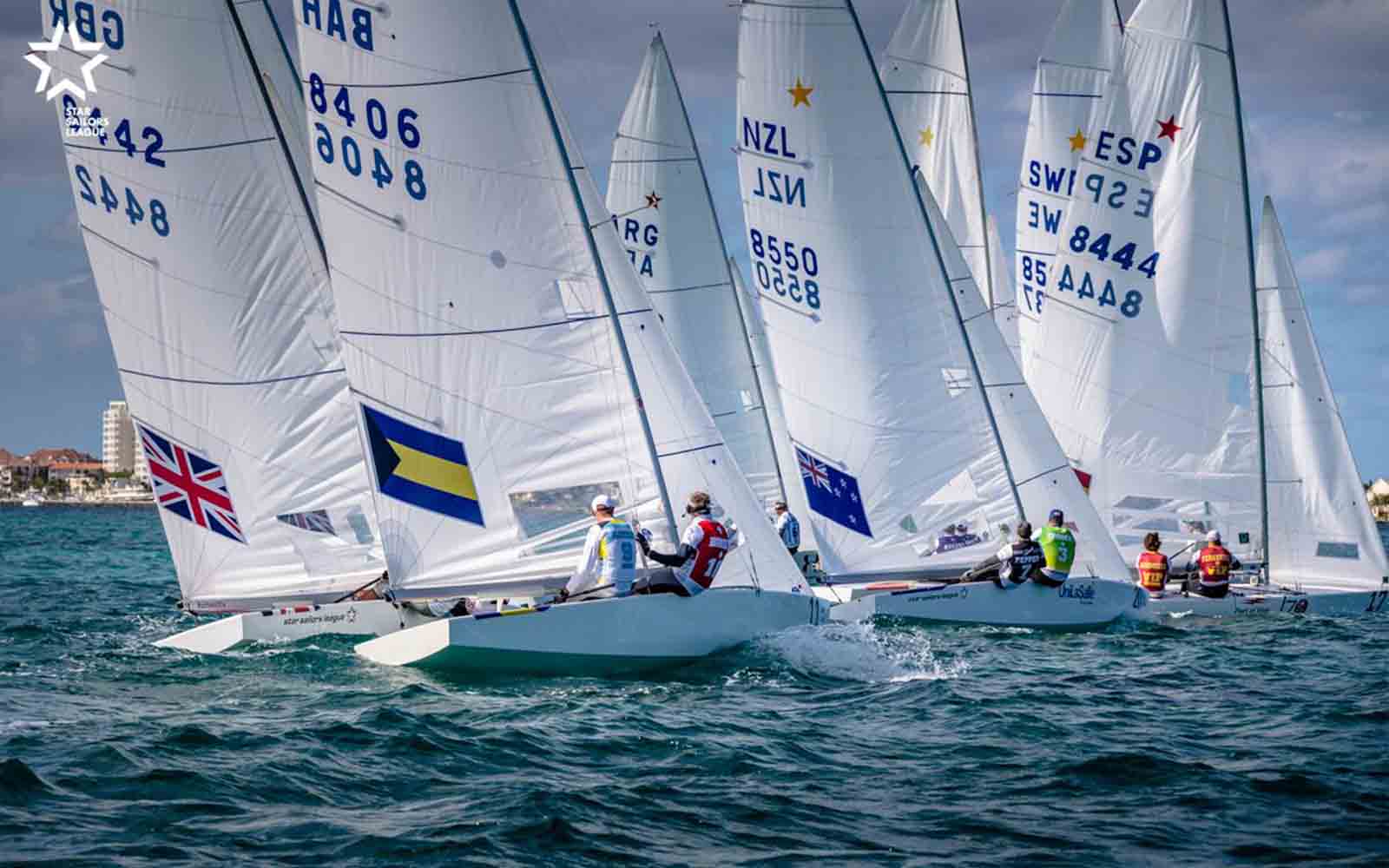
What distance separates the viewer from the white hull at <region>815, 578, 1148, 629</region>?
55.0 ft

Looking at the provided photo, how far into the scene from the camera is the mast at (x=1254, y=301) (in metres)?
20.6

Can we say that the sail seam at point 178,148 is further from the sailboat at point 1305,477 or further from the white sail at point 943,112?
the sailboat at point 1305,477

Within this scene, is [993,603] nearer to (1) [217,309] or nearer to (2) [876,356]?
(2) [876,356]

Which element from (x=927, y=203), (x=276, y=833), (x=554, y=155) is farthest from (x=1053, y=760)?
(x=927, y=203)

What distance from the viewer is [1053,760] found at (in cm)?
991

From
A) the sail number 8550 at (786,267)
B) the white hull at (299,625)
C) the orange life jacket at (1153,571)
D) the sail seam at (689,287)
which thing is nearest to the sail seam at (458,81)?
the white hull at (299,625)

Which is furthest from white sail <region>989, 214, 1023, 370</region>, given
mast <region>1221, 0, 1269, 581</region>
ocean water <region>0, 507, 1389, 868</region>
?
ocean water <region>0, 507, 1389, 868</region>

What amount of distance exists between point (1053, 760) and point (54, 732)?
5.76 meters

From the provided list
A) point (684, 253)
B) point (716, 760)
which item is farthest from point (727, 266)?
point (716, 760)

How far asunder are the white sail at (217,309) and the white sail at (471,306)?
223cm

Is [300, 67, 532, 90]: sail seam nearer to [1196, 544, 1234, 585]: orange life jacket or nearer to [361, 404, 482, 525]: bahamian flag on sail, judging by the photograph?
[361, 404, 482, 525]: bahamian flag on sail

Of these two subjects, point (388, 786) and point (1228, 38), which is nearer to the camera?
point (388, 786)

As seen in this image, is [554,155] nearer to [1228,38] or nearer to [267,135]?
[267,135]

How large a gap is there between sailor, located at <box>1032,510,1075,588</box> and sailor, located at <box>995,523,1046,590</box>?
0.22 ft
